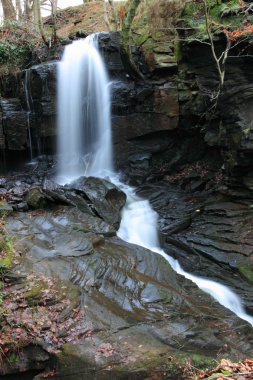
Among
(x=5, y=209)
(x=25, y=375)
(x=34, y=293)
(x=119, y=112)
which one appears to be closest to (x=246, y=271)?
(x=34, y=293)

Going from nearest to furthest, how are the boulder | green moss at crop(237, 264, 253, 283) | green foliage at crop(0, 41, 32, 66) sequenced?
green moss at crop(237, 264, 253, 283) → the boulder → green foliage at crop(0, 41, 32, 66)

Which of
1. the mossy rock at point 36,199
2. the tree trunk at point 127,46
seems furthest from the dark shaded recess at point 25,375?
the tree trunk at point 127,46

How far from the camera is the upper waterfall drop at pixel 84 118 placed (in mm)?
12336

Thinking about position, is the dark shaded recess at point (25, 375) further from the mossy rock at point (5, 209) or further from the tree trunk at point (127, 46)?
the tree trunk at point (127, 46)

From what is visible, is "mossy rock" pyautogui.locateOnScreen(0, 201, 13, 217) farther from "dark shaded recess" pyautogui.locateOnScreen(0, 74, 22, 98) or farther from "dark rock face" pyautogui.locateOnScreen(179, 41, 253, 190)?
"dark rock face" pyautogui.locateOnScreen(179, 41, 253, 190)

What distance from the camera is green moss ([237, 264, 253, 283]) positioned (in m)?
7.58

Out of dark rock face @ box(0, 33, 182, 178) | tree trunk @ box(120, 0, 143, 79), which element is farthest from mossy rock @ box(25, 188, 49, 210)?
tree trunk @ box(120, 0, 143, 79)

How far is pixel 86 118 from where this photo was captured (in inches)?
493

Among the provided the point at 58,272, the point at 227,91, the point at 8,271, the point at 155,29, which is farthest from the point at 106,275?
the point at 155,29

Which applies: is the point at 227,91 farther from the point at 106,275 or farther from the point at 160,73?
the point at 106,275

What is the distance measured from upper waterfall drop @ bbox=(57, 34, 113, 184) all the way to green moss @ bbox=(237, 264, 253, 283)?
6.12 meters

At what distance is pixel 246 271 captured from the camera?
770 cm

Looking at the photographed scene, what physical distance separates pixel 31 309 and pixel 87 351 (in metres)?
1.14

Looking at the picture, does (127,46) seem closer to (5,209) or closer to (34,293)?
(5,209)
